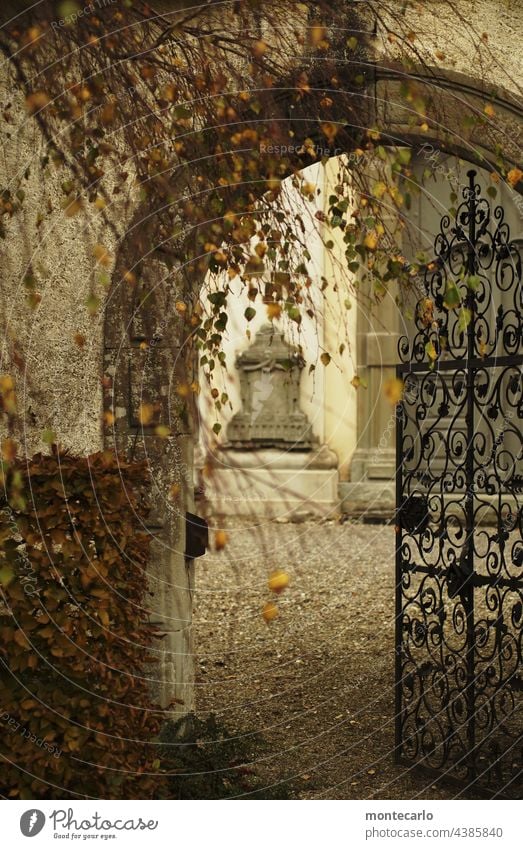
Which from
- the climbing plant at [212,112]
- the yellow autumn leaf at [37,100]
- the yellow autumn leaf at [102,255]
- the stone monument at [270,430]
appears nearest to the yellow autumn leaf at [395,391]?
the climbing plant at [212,112]

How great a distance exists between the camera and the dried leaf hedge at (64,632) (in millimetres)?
3396

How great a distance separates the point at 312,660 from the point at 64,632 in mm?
3477

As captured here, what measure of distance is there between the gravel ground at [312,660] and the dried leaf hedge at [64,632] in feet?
1.52

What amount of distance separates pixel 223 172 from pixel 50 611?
1.89 metres

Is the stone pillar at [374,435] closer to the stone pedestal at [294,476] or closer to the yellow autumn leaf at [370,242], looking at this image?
the stone pedestal at [294,476]

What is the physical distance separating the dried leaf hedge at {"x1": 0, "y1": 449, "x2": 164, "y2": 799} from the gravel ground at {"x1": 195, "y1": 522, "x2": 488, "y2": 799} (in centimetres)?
46

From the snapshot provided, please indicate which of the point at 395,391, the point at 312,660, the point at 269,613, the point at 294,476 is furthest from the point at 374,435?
the point at 395,391

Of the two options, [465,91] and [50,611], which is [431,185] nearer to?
[465,91]

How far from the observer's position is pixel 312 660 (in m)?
6.62

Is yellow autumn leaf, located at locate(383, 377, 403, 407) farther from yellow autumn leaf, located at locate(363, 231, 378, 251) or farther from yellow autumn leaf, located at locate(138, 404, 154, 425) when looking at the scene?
yellow autumn leaf, located at locate(138, 404, 154, 425)

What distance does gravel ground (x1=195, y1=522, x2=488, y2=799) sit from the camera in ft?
15.7

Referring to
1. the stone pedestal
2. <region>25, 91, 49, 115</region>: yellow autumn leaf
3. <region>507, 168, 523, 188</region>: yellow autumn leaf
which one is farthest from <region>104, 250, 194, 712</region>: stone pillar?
the stone pedestal

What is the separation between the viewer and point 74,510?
348 cm

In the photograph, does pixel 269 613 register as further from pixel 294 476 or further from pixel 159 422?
pixel 294 476
